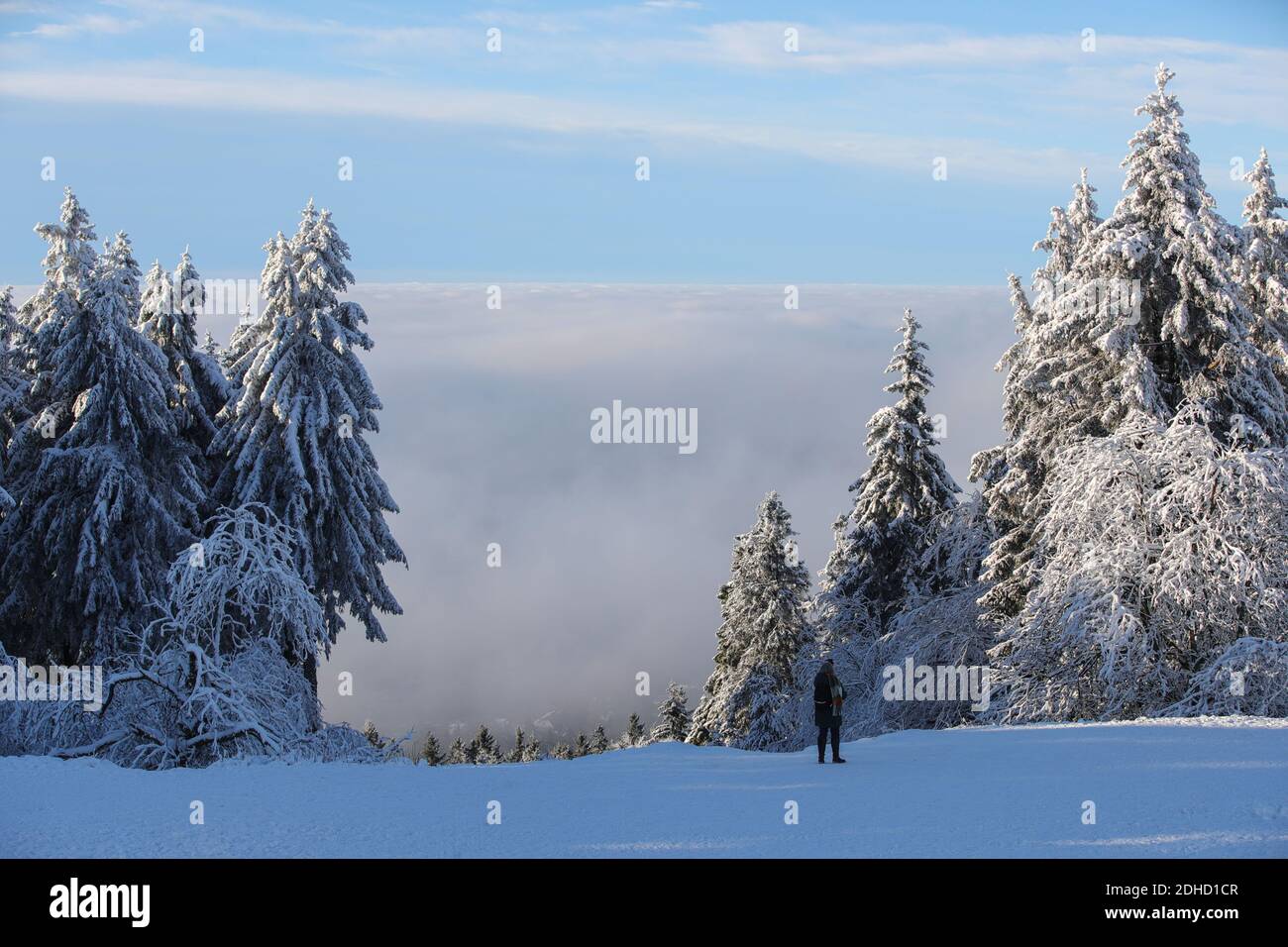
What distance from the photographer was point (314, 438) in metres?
30.5

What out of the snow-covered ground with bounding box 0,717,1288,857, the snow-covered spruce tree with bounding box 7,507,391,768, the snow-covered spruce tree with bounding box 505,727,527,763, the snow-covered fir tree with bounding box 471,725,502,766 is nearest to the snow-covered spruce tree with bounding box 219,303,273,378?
the snow-covered spruce tree with bounding box 7,507,391,768

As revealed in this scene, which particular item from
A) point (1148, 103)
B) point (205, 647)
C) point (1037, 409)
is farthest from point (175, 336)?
point (1148, 103)

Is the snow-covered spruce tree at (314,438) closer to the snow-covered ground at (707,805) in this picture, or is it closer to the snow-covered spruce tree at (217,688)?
the snow-covered spruce tree at (217,688)

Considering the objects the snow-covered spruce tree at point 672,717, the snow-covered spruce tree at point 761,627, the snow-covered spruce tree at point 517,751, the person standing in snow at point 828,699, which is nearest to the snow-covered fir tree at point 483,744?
the snow-covered spruce tree at point 517,751

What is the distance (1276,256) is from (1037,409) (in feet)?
29.7

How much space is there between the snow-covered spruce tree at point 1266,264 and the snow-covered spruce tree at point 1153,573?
19.8ft

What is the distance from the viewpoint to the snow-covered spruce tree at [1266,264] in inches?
1244

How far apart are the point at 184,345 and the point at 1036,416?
2413 cm

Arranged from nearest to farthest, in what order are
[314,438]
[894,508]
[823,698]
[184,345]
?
[823,698]
[314,438]
[184,345]
[894,508]

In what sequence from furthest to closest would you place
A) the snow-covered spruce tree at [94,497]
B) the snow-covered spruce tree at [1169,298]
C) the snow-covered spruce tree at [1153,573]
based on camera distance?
the snow-covered spruce tree at [94,497] → the snow-covered spruce tree at [1169,298] → the snow-covered spruce tree at [1153,573]

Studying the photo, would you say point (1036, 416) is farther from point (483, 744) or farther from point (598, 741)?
point (483, 744)

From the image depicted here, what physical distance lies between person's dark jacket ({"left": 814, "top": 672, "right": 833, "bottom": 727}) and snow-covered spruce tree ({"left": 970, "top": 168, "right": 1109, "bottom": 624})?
12.8 m

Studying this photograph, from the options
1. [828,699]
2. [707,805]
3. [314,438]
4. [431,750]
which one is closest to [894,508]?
[314,438]
